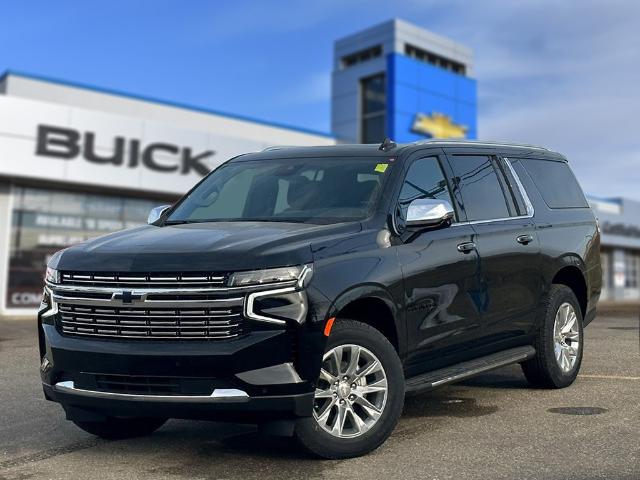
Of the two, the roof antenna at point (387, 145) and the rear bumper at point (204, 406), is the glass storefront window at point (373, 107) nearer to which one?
the roof antenna at point (387, 145)

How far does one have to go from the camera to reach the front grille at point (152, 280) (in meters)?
4.07


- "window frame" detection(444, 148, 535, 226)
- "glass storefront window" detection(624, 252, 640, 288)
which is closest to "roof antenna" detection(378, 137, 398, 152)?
"window frame" detection(444, 148, 535, 226)

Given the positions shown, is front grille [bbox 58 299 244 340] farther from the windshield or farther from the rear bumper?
the windshield

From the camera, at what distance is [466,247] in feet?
17.8

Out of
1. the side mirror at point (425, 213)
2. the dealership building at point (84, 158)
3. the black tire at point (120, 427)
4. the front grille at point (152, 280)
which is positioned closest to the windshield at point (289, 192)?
the side mirror at point (425, 213)

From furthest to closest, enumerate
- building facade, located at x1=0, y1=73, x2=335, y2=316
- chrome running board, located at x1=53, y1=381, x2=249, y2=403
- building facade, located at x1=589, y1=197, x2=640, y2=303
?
building facade, located at x1=589, y1=197, x2=640, y2=303 < building facade, located at x1=0, y1=73, x2=335, y2=316 < chrome running board, located at x1=53, y1=381, x2=249, y2=403

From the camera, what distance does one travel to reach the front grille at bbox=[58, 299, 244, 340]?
404 centimetres

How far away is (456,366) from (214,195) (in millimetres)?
2207

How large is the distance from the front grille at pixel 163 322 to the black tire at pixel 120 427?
A: 90 centimetres

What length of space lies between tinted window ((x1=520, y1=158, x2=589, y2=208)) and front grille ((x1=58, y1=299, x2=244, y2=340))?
12.3 feet

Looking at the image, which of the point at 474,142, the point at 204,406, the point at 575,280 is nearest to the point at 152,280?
the point at 204,406

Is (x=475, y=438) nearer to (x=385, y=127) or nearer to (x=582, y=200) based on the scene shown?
(x=582, y=200)

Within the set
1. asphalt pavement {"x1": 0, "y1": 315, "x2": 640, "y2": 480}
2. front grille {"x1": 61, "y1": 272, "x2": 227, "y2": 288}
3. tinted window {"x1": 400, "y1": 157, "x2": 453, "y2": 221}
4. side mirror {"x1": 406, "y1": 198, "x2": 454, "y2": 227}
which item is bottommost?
asphalt pavement {"x1": 0, "y1": 315, "x2": 640, "y2": 480}

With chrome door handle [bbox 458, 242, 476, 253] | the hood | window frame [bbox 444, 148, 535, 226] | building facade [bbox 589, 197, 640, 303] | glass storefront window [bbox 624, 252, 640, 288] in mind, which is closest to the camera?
the hood
